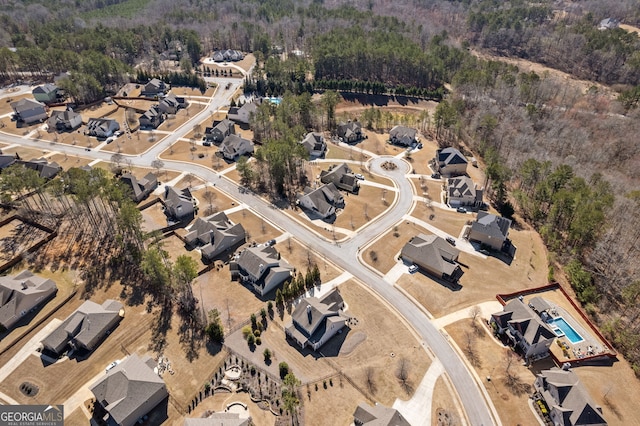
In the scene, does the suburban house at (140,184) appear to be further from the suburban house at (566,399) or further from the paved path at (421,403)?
the suburban house at (566,399)

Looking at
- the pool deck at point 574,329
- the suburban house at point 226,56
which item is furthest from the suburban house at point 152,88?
the pool deck at point 574,329

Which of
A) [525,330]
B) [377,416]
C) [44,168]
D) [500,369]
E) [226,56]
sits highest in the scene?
[226,56]

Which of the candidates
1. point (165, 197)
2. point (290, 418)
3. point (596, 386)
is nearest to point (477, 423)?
point (596, 386)

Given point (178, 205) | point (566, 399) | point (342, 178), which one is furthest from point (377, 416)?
point (342, 178)

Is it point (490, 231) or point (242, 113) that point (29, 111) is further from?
point (490, 231)

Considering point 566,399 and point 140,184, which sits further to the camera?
point 140,184

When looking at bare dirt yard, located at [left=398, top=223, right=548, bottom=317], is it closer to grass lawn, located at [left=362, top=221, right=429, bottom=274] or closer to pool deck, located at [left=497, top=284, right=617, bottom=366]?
pool deck, located at [left=497, top=284, right=617, bottom=366]

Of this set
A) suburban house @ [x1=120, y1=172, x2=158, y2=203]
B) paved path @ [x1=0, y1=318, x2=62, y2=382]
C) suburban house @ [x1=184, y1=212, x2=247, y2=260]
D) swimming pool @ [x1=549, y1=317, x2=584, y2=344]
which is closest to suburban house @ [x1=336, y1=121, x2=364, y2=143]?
suburban house @ [x1=184, y1=212, x2=247, y2=260]
